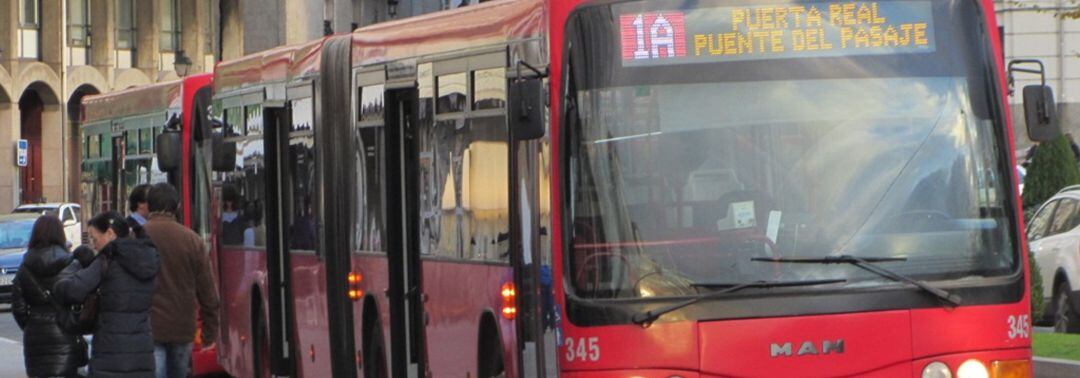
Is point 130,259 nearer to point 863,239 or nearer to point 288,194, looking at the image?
point 863,239

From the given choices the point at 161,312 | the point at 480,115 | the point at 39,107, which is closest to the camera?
the point at 480,115

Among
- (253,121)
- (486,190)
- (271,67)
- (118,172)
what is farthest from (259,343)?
(118,172)

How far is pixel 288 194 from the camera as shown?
17.1 metres

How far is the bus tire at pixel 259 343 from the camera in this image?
695 inches

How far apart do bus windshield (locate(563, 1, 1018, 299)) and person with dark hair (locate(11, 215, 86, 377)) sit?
577 centimetres

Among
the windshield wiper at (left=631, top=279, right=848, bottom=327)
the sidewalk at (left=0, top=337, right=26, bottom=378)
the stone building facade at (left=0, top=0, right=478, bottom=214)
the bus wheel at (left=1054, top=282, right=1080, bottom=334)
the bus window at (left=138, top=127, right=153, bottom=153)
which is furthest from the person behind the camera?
the stone building facade at (left=0, top=0, right=478, bottom=214)

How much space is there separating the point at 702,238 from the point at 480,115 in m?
2.19

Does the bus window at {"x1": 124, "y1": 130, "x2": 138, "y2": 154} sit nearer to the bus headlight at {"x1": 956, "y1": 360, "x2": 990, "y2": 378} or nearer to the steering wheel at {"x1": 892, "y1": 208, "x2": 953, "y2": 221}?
the steering wheel at {"x1": 892, "y1": 208, "x2": 953, "y2": 221}

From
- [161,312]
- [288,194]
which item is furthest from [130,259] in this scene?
[288,194]

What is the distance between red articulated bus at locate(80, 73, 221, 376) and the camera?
2150 cm

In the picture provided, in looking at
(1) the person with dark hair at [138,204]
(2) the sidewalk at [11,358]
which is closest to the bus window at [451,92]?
(1) the person with dark hair at [138,204]

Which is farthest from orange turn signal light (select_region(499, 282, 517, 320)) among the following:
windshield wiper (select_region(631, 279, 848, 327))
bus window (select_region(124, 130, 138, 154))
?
bus window (select_region(124, 130, 138, 154))

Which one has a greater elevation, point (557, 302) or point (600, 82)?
point (600, 82)

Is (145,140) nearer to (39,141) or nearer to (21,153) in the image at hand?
(21,153)
